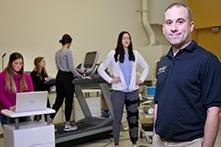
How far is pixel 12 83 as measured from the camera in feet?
12.0

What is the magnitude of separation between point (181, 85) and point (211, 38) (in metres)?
7.30

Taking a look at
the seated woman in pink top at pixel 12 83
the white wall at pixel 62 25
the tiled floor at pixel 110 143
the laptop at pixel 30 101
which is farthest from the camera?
the white wall at pixel 62 25

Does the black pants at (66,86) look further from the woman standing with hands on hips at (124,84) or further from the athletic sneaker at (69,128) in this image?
the woman standing with hands on hips at (124,84)

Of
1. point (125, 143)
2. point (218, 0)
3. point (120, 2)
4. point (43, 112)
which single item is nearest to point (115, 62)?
point (43, 112)

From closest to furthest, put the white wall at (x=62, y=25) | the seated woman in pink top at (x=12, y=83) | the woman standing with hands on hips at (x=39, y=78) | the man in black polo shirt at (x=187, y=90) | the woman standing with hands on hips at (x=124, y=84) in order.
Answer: the man in black polo shirt at (x=187, y=90)
the seated woman in pink top at (x=12, y=83)
the woman standing with hands on hips at (x=124, y=84)
the woman standing with hands on hips at (x=39, y=78)
the white wall at (x=62, y=25)

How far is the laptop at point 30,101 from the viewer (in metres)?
3.29

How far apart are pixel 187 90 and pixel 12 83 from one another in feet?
8.71

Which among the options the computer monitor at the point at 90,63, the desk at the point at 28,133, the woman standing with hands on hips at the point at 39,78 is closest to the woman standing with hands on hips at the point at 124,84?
→ the desk at the point at 28,133

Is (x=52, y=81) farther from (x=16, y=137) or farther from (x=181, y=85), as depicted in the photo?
(x=181, y=85)

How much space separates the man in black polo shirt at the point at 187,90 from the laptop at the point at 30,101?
80.7 inches

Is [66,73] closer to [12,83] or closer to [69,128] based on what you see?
[69,128]

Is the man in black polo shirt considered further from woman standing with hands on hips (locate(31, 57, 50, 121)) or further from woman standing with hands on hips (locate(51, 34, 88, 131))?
woman standing with hands on hips (locate(31, 57, 50, 121))

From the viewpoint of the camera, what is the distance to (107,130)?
5012 millimetres

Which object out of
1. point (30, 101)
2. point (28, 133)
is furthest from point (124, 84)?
point (28, 133)
